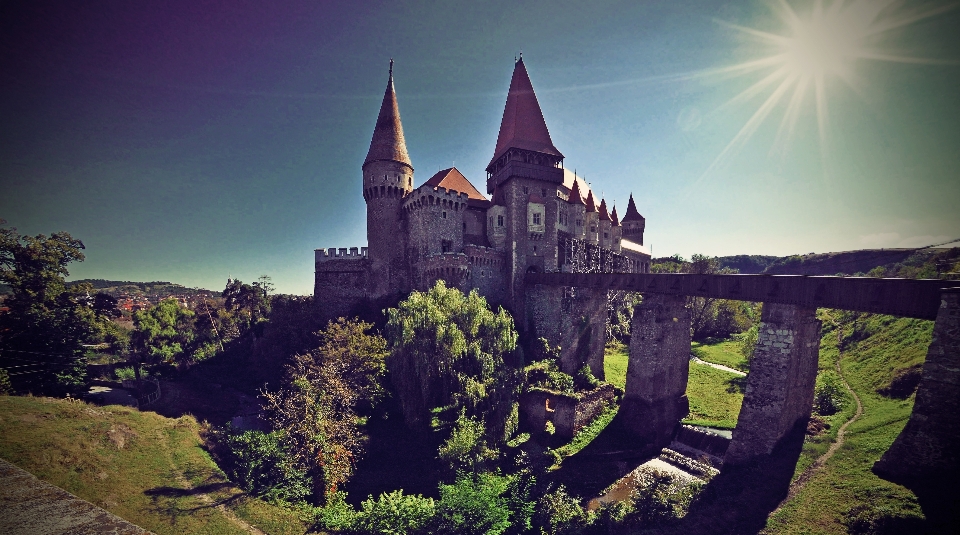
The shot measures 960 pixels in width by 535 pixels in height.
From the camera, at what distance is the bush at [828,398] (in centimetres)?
1739

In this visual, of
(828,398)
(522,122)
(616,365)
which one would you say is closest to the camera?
(828,398)

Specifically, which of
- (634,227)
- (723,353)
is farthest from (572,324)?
(634,227)

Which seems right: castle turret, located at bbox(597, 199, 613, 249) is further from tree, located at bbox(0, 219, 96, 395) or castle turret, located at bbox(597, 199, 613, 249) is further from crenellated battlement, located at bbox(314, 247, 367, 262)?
tree, located at bbox(0, 219, 96, 395)

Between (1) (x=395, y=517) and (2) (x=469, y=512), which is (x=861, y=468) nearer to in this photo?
(2) (x=469, y=512)

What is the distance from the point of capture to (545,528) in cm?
1455

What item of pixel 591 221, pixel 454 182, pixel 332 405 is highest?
pixel 454 182

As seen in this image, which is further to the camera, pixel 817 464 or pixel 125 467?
pixel 125 467

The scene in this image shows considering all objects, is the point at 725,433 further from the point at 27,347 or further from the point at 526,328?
the point at 27,347

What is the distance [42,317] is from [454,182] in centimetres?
3265

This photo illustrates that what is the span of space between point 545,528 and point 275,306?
37.9 metres

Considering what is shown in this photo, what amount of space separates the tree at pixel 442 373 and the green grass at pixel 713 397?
14.0 meters

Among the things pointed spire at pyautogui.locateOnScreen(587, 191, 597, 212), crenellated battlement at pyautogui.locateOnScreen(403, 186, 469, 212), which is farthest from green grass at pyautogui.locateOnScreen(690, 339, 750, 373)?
crenellated battlement at pyautogui.locateOnScreen(403, 186, 469, 212)

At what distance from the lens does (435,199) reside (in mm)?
30797

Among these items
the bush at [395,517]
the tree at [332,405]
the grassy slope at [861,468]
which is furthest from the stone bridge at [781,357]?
the tree at [332,405]
